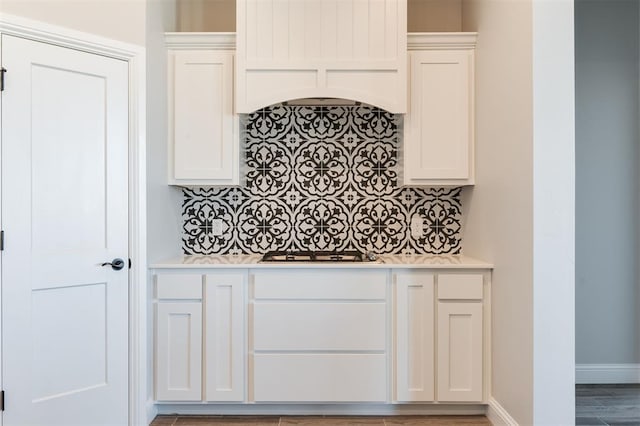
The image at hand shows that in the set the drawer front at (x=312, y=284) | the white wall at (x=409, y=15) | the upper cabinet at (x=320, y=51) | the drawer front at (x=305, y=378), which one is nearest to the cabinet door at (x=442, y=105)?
the upper cabinet at (x=320, y=51)

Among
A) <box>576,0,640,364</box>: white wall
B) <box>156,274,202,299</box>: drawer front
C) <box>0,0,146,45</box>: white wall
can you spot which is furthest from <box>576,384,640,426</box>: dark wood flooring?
<box>0,0,146,45</box>: white wall

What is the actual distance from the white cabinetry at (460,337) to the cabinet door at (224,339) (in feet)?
3.59

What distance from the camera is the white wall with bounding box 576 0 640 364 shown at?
288 cm

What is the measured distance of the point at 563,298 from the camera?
1.93 meters

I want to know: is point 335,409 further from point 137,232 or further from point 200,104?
point 200,104

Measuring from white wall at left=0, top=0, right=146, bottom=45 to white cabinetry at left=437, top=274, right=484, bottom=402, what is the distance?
2116mm

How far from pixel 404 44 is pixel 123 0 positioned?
5.00 ft

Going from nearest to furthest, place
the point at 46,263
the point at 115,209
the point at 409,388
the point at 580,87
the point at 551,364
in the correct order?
the point at 551,364, the point at 46,263, the point at 115,209, the point at 409,388, the point at 580,87

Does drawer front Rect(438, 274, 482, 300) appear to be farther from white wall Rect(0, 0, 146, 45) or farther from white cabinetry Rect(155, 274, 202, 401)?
white wall Rect(0, 0, 146, 45)

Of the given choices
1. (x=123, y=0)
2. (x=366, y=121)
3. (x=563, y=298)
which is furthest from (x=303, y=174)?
(x=563, y=298)

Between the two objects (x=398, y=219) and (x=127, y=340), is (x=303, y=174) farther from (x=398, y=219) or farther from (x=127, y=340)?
(x=127, y=340)

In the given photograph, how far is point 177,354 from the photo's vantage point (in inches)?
93.0

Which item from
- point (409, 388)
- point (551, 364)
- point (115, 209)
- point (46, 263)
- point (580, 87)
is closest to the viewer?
point (551, 364)

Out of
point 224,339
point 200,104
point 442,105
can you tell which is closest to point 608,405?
point 442,105
